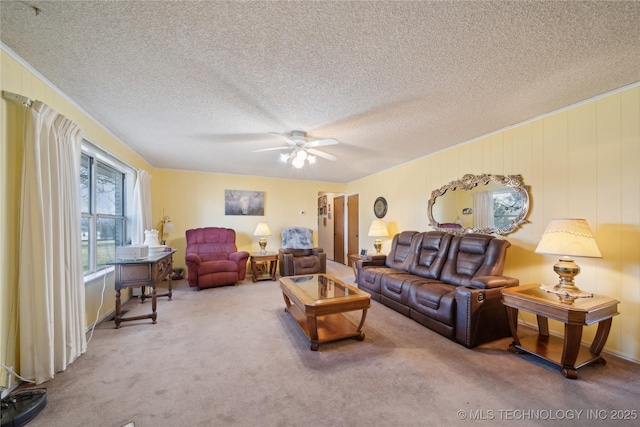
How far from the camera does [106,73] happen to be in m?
1.92

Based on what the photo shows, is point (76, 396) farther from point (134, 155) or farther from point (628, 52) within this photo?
point (628, 52)

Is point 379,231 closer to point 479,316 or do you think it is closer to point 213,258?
point 479,316

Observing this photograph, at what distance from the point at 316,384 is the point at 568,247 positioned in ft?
7.51

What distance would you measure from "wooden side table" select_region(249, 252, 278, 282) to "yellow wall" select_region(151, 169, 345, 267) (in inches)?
26.4

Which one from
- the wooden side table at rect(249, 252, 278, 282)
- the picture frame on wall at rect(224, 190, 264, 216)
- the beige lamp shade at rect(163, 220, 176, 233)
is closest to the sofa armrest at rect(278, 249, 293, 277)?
the wooden side table at rect(249, 252, 278, 282)

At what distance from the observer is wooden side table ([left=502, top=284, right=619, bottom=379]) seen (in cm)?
186

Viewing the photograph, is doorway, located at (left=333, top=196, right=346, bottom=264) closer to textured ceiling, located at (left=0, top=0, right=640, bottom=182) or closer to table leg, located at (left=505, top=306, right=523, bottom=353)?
textured ceiling, located at (left=0, top=0, right=640, bottom=182)

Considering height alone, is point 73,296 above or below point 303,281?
above

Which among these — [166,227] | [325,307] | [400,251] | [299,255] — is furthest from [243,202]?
[325,307]

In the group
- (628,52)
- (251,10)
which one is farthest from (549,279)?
(251,10)

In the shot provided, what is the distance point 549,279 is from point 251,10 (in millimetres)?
3648

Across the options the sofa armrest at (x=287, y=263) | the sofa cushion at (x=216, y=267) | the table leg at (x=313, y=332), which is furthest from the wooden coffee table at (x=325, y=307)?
the sofa armrest at (x=287, y=263)

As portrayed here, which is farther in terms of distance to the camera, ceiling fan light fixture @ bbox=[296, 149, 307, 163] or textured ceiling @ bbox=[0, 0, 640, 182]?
ceiling fan light fixture @ bbox=[296, 149, 307, 163]

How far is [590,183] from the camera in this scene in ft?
7.82
